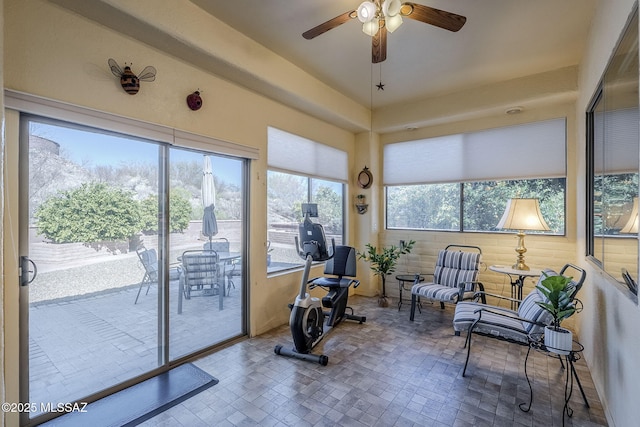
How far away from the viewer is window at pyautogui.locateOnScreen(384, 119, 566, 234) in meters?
3.77

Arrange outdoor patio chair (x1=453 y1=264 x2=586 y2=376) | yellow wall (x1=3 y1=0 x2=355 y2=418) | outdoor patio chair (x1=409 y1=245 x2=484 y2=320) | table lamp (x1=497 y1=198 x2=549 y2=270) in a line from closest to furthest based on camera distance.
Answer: yellow wall (x1=3 y1=0 x2=355 y2=418) → outdoor patio chair (x1=453 y1=264 x2=586 y2=376) → table lamp (x1=497 y1=198 x2=549 y2=270) → outdoor patio chair (x1=409 y1=245 x2=484 y2=320)

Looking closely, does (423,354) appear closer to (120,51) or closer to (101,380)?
(101,380)

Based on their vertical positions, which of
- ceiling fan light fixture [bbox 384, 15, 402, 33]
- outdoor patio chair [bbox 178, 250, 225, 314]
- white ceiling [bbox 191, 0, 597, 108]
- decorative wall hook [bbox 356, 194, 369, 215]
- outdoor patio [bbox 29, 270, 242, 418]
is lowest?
outdoor patio [bbox 29, 270, 242, 418]

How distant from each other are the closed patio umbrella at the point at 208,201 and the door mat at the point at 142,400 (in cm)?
127

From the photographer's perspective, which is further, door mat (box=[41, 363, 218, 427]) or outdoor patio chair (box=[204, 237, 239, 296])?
outdoor patio chair (box=[204, 237, 239, 296])

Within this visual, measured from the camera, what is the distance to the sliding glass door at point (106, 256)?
6.56 feet

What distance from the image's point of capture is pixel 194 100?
2738 mm

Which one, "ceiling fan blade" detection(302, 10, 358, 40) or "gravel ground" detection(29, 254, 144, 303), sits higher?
"ceiling fan blade" detection(302, 10, 358, 40)

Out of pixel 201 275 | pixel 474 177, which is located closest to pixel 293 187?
pixel 201 275

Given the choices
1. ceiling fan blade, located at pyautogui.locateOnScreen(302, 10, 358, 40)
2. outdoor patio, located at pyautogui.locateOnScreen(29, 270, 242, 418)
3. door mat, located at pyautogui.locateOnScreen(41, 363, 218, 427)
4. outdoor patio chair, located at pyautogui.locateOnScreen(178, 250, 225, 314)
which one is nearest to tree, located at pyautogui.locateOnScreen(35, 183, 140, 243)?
outdoor patio, located at pyautogui.locateOnScreen(29, 270, 242, 418)

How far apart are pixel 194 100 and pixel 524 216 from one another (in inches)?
146

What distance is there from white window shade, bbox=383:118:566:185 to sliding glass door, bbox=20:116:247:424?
2.98 m

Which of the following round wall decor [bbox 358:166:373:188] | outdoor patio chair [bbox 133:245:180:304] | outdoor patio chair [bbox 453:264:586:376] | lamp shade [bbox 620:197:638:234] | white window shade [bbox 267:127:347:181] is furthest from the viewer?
round wall decor [bbox 358:166:373:188]

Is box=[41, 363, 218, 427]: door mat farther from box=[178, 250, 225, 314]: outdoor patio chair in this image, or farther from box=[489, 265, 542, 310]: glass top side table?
box=[489, 265, 542, 310]: glass top side table
